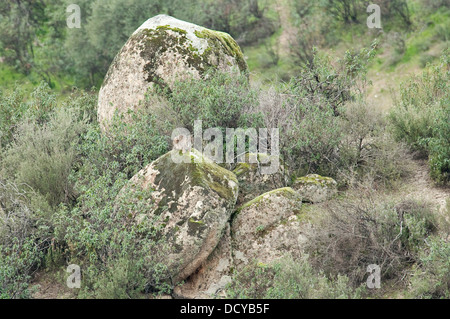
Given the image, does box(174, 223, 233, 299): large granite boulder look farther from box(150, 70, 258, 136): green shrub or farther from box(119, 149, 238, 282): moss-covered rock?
box(150, 70, 258, 136): green shrub

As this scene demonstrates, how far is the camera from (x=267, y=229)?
6621mm

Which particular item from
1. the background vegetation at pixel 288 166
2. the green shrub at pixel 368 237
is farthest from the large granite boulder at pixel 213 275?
the green shrub at pixel 368 237

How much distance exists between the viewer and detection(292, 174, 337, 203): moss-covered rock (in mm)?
7141

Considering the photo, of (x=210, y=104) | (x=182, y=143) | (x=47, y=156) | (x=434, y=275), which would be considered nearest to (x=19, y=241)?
(x=47, y=156)

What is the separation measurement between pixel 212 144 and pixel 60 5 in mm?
22932

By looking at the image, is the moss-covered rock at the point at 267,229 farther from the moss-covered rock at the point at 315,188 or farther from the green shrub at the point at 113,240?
the green shrub at the point at 113,240

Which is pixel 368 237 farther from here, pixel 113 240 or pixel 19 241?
pixel 19 241

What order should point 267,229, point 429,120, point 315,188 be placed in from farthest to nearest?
point 429,120 < point 315,188 < point 267,229

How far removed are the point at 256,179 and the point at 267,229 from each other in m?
0.93

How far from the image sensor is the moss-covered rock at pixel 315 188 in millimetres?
7141

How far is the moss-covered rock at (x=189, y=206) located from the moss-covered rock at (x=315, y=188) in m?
1.08
